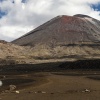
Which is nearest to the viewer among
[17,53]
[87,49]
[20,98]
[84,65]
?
[20,98]

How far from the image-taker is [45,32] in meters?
195

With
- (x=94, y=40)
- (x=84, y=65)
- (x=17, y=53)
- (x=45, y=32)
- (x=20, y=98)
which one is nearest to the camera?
(x=20, y=98)

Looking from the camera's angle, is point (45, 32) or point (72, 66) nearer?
point (72, 66)

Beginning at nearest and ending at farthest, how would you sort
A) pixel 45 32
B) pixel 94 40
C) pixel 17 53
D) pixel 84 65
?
1. pixel 84 65
2. pixel 17 53
3. pixel 94 40
4. pixel 45 32

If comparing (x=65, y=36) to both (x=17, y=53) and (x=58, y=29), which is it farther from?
(x=17, y=53)

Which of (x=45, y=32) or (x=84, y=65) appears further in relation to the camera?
(x=45, y=32)

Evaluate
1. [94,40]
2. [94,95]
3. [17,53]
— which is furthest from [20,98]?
[94,40]

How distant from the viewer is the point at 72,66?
69.2m

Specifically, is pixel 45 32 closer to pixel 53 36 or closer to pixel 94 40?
pixel 53 36

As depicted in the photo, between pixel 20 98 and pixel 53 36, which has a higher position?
pixel 53 36

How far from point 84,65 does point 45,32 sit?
129 metres

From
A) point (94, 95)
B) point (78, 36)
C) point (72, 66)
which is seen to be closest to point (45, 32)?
point (78, 36)

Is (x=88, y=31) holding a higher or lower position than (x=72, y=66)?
higher

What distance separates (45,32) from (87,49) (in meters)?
39.7
